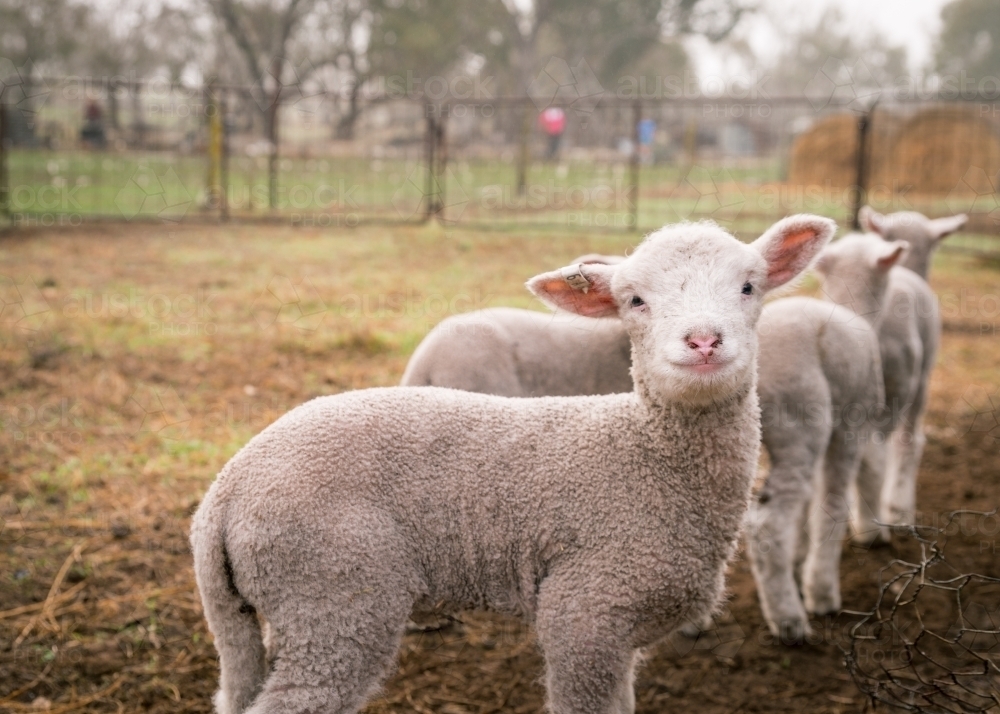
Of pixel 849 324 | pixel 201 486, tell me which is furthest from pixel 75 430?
pixel 849 324

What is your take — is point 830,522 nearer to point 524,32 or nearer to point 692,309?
point 692,309

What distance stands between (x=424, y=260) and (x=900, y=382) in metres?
7.23

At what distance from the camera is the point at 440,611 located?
9.32 ft

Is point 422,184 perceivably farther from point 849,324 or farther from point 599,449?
point 599,449

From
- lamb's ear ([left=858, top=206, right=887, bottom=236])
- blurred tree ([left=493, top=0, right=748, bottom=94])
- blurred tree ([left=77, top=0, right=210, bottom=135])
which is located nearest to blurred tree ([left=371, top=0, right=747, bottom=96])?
blurred tree ([left=493, top=0, right=748, bottom=94])

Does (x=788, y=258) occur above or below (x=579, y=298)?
above

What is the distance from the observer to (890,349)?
513cm

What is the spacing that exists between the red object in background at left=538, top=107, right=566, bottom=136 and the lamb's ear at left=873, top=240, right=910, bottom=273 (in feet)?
69.6

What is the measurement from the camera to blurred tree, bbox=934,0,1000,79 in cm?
4644

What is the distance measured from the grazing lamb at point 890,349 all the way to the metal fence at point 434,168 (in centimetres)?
693

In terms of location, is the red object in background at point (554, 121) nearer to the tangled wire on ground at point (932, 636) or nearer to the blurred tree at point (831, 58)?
the tangled wire on ground at point (932, 636)

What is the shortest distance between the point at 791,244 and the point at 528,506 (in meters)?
1.16

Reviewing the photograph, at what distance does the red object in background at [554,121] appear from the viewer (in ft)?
84.6

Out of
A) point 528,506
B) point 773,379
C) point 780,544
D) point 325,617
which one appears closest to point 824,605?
point 780,544
